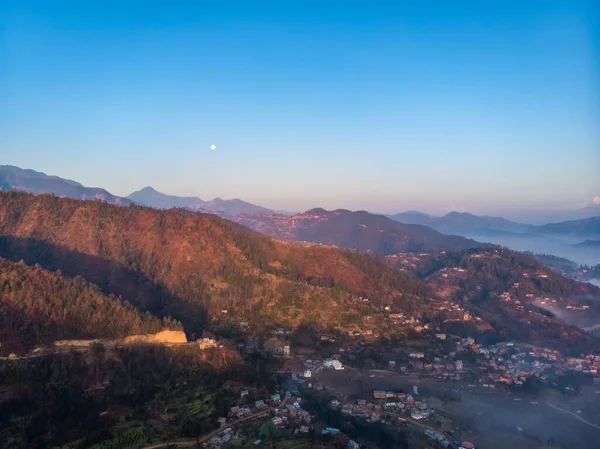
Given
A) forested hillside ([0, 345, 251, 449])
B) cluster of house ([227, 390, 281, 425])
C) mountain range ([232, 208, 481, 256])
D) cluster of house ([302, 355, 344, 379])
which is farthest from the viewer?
mountain range ([232, 208, 481, 256])

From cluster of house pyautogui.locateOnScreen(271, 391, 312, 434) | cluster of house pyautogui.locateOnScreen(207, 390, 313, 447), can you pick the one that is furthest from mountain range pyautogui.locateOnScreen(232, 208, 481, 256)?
cluster of house pyautogui.locateOnScreen(271, 391, 312, 434)

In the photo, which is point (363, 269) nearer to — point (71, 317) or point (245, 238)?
point (245, 238)

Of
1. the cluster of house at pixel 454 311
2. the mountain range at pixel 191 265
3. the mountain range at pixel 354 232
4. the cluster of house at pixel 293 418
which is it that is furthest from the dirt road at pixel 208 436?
the mountain range at pixel 354 232

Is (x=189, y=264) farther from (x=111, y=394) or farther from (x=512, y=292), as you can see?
(x=512, y=292)

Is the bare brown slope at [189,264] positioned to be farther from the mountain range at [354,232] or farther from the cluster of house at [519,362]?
the mountain range at [354,232]

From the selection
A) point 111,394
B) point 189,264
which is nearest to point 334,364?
point 111,394

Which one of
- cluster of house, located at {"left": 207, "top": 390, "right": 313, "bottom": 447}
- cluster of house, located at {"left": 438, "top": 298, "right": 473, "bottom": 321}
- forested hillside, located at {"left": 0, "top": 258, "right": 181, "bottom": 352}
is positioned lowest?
cluster of house, located at {"left": 207, "top": 390, "right": 313, "bottom": 447}

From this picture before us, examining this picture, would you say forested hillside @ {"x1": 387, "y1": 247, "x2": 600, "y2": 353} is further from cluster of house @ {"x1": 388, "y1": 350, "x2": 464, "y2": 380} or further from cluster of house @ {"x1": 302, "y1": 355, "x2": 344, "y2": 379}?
cluster of house @ {"x1": 302, "y1": 355, "x2": 344, "y2": 379}
